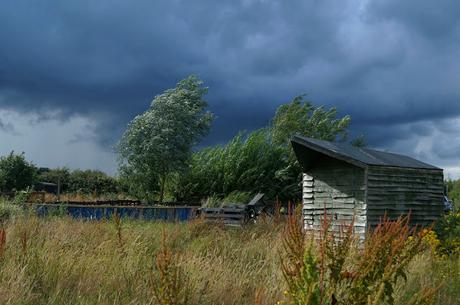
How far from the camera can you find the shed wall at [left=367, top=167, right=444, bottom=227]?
12156 mm

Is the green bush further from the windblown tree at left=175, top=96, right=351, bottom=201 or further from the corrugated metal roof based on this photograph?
the windblown tree at left=175, top=96, right=351, bottom=201

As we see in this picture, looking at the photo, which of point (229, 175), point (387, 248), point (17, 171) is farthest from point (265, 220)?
point (17, 171)

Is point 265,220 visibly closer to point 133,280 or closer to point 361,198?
point 361,198

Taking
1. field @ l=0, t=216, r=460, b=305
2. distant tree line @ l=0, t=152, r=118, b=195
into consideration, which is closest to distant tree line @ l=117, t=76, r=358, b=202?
distant tree line @ l=0, t=152, r=118, b=195

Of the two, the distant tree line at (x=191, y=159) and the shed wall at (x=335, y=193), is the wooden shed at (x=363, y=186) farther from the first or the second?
the distant tree line at (x=191, y=159)

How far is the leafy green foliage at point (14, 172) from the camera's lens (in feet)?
113

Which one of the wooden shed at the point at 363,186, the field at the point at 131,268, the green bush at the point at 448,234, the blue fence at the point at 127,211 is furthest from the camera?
the blue fence at the point at 127,211

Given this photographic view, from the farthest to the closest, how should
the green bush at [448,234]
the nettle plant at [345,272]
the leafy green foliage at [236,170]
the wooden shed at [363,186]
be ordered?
the leafy green foliage at [236,170] < the wooden shed at [363,186] < the green bush at [448,234] < the nettle plant at [345,272]

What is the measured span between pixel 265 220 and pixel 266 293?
19.6 ft

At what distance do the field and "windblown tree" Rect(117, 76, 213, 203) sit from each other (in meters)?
16.3

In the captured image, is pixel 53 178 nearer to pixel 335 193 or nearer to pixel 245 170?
pixel 245 170

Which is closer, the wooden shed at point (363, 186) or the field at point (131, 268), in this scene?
the field at point (131, 268)

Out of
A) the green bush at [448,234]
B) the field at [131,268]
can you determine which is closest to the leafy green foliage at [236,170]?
the green bush at [448,234]

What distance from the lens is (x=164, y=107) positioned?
26.2 metres
